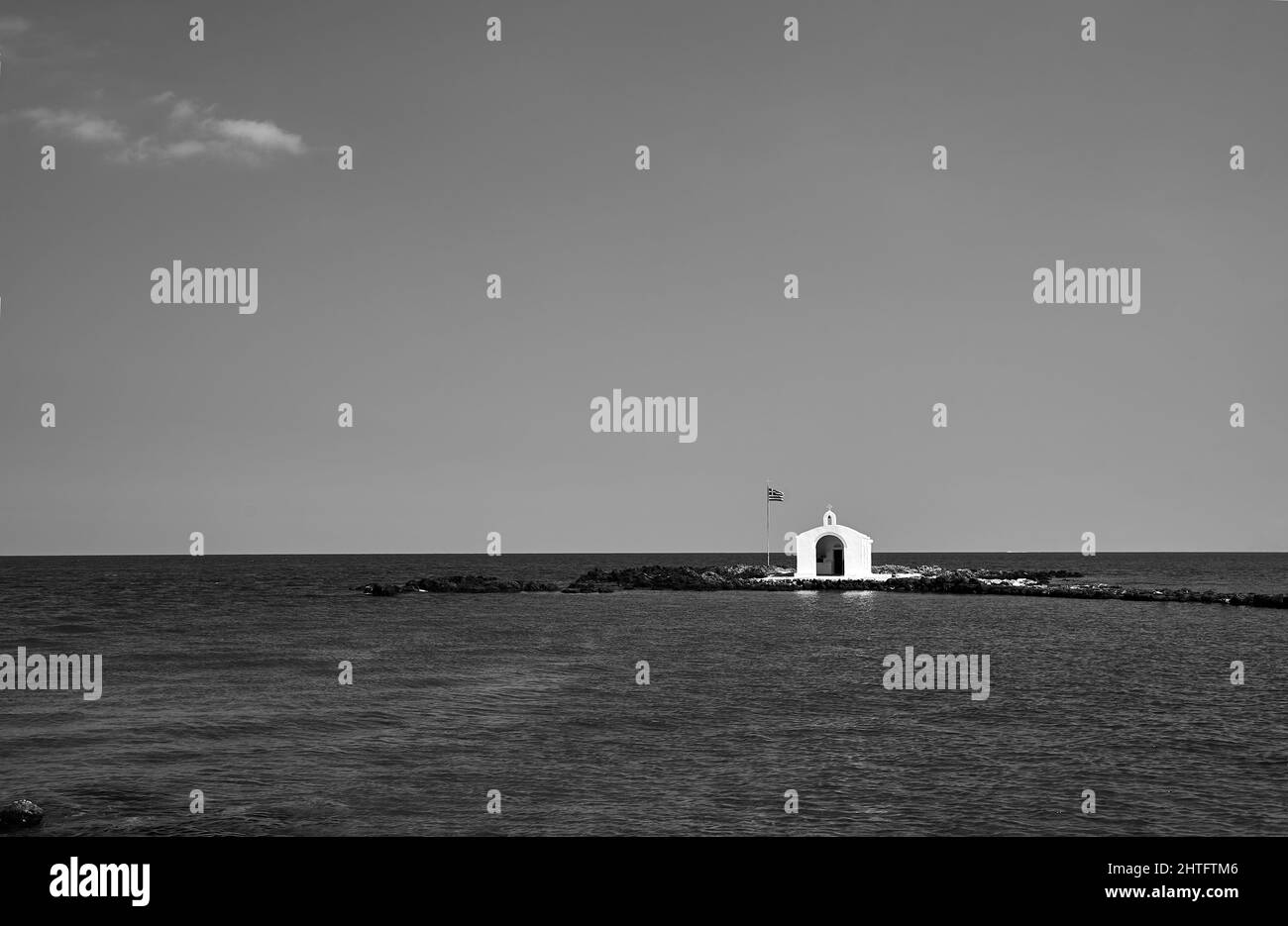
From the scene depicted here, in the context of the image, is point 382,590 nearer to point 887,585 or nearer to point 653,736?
point 887,585

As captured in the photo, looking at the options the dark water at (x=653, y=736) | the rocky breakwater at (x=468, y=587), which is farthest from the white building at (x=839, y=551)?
the dark water at (x=653, y=736)

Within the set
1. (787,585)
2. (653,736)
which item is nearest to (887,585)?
(787,585)

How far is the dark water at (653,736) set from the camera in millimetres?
18578

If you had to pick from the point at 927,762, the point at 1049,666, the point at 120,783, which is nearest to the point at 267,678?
the point at 120,783

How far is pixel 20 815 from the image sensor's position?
1775cm

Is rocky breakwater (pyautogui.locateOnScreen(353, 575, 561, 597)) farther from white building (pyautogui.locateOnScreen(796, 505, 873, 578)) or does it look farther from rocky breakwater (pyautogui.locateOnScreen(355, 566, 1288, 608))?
white building (pyautogui.locateOnScreen(796, 505, 873, 578))

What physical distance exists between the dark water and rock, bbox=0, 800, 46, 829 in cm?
32

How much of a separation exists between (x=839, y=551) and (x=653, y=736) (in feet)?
240

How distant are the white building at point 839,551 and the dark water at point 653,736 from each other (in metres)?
38.8

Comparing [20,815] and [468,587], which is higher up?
[20,815]

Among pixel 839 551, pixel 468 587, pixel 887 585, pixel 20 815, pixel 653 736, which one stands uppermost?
pixel 839 551
